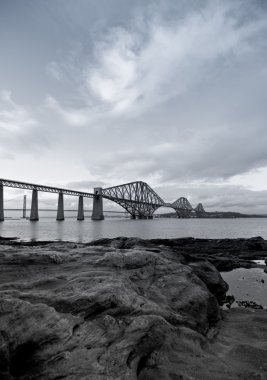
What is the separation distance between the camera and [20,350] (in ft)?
17.6

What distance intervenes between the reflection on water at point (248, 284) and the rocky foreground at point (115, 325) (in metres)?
3.81

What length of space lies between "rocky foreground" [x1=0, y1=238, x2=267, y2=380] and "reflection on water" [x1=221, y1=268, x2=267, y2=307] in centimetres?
381

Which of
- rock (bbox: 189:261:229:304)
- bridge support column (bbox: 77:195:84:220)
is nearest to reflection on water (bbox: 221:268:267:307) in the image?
rock (bbox: 189:261:229:304)

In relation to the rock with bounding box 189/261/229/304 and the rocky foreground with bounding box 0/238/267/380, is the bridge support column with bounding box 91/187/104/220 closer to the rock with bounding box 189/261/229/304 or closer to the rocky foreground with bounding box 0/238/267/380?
the rock with bounding box 189/261/229/304

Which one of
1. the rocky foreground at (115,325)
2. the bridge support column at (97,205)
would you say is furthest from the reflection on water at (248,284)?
the bridge support column at (97,205)

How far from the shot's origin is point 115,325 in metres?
6.70

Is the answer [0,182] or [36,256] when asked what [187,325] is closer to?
[36,256]

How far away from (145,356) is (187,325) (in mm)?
2594

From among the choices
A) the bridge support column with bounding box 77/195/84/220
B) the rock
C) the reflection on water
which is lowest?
the reflection on water

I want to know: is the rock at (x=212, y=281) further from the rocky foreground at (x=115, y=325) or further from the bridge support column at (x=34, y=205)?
the bridge support column at (x=34, y=205)

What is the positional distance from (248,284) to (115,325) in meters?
14.1

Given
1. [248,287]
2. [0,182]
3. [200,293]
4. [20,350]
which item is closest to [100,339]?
[20,350]

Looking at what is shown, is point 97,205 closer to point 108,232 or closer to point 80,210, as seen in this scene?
point 80,210

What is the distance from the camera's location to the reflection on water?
15016mm
